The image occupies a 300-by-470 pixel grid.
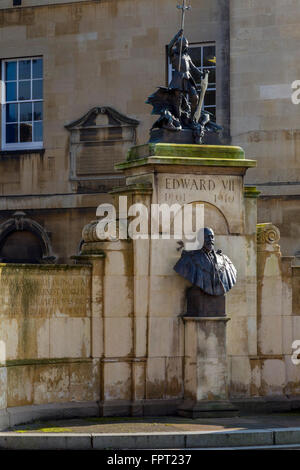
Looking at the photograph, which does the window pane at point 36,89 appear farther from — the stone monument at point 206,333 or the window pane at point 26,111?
the stone monument at point 206,333

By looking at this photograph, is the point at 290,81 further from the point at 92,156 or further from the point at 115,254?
the point at 115,254

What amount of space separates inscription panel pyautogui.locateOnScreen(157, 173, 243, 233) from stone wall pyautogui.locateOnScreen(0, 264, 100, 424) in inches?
67.3

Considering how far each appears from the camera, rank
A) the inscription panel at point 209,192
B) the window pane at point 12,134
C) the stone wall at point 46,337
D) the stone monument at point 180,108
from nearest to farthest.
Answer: the stone wall at point 46,337
the inscription panel at point 209,192
the stone monument at point 180,108
the window pane at point 12,134

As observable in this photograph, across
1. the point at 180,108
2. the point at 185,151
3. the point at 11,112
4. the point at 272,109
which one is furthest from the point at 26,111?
the point at 185,151

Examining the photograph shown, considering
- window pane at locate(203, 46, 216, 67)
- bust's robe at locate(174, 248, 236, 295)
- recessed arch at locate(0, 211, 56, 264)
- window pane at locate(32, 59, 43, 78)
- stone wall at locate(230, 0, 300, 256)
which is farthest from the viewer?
window pane at locate(32, 59, 43, 78)

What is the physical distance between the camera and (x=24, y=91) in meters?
32.6

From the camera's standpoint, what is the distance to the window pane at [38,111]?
106 ft

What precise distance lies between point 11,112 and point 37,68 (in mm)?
1398

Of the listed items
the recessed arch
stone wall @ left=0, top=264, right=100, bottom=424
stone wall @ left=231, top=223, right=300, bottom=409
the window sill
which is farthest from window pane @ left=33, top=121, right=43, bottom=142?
stone wall @ left=0, top=264, right=100, bottom=424

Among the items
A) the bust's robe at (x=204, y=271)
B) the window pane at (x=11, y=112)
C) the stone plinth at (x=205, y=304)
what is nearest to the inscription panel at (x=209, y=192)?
the bust's robe at (x=204, y=271)

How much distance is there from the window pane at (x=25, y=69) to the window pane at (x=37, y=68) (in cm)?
13

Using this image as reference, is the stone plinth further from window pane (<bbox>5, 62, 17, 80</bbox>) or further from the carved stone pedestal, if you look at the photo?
window pane (<bbox>5, 62, 17, 80</bbox>)

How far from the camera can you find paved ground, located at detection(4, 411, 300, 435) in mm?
16609

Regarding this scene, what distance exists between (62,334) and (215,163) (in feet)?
11.6
